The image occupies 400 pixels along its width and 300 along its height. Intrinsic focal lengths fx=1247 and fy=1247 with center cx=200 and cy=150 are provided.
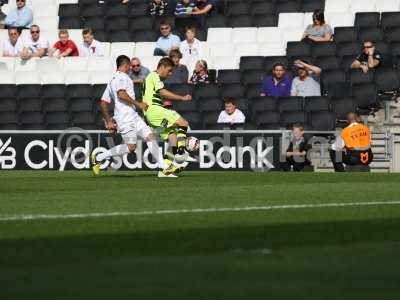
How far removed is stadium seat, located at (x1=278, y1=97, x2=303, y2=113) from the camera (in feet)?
75.2

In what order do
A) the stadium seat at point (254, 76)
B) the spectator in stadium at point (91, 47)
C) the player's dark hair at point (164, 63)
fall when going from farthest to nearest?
the spectator in stadium at point (91, 47) → the stadium seat at point (254, 76) → the player's dark hair at point (164, 63)

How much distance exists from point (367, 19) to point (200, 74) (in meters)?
3.43

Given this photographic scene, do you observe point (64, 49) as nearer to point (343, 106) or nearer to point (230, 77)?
point (230, 77)

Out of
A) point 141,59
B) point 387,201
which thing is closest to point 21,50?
point 141,59

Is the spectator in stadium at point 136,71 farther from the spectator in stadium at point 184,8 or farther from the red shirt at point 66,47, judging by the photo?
the spectator in stadium at point 184,8

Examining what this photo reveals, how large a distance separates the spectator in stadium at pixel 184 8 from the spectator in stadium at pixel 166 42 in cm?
126

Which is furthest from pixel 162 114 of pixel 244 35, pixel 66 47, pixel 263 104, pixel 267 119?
pixel 66 47

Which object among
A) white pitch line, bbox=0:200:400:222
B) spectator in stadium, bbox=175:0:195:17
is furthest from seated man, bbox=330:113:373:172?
white pitch line, bbox=0:200:400:222

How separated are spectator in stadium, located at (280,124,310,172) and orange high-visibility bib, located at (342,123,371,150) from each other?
74cm

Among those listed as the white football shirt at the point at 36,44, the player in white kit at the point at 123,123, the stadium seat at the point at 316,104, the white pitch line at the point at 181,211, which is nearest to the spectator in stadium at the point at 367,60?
the stadium seat at the point at 316,104

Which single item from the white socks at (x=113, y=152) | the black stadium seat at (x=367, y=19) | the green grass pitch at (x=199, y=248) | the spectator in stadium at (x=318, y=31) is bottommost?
the green grass pitch at (x=199, y=248)

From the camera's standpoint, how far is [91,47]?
85.9 feet

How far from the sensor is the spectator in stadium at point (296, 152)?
71.6 feet

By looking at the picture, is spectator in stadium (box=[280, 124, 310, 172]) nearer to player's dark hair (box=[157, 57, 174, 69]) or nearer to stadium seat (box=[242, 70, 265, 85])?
stadium seat (box=[242, 70, 265, 85])
